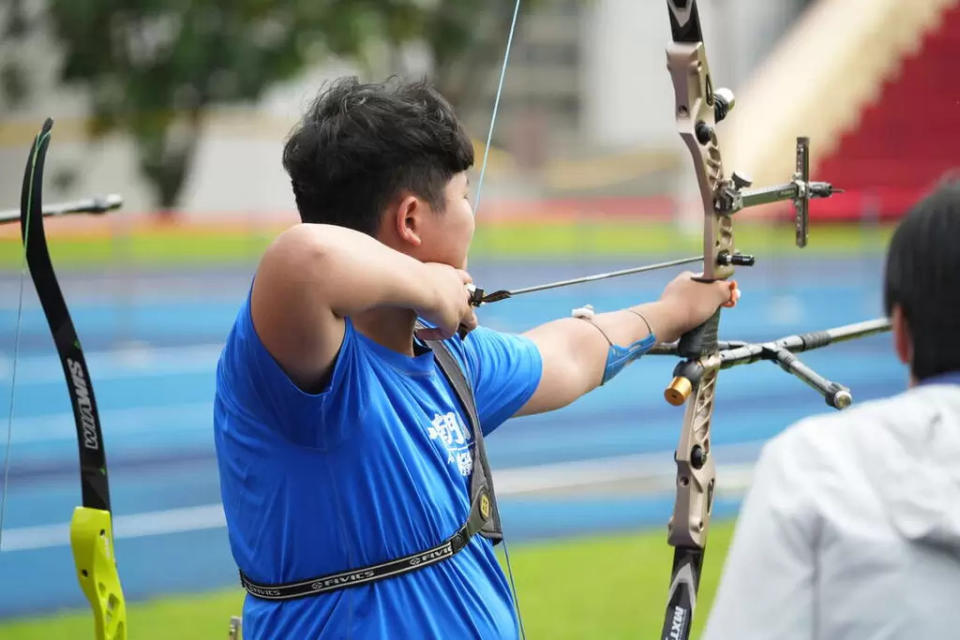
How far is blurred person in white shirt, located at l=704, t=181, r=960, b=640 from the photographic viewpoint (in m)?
1.22

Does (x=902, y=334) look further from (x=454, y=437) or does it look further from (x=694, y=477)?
(x=694, y=477)

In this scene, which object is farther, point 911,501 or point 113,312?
point 113,312

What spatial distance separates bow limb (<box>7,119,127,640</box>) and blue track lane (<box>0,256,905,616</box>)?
2.83 metres

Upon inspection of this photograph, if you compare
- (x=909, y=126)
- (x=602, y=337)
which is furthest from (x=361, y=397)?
(x=909, y=126)

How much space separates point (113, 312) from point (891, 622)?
12433 mm

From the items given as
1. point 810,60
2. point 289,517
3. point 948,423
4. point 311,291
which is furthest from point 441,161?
point 810,60

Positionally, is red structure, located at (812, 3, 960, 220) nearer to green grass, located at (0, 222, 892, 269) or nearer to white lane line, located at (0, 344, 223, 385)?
green grass, located at (0, 222, 892, 269)

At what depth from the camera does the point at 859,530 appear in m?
1.22

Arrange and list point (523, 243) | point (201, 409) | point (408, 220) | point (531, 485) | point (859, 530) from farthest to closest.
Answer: point (523, 243) < point (201, 409) < point (531, 485) < point (408, 220) < point (859, 530)

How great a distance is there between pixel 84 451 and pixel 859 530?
1569 mm

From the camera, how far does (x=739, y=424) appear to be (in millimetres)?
8344

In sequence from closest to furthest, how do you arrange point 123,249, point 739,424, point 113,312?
point 739,424 → point 113,312 → point 123,249

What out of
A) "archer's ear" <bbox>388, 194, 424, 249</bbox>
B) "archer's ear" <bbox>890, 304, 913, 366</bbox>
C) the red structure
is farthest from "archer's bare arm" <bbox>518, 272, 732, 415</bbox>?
the red structure

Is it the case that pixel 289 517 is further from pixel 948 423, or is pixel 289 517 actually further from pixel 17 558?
pixel 17 558
